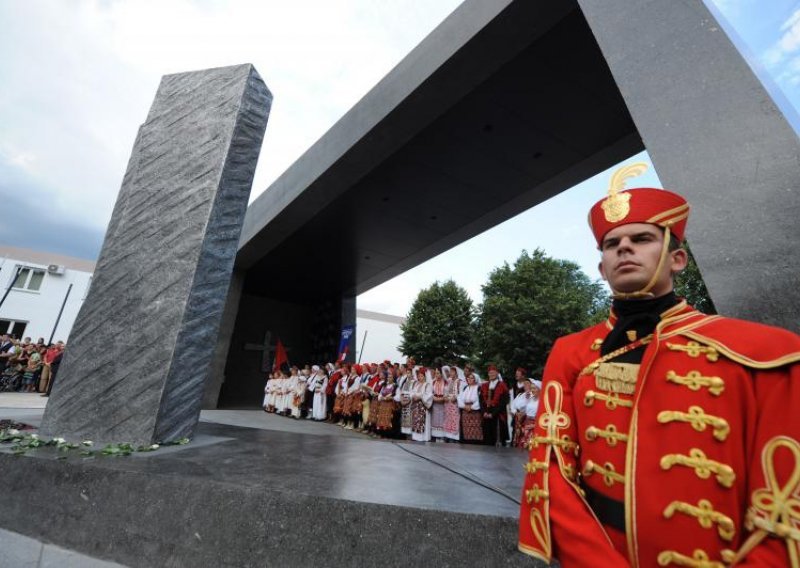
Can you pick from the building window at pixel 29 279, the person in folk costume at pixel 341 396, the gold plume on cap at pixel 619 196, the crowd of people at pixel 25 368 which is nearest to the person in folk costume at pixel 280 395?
the person in folk costume at pixel 341 396

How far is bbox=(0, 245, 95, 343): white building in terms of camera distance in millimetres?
22453

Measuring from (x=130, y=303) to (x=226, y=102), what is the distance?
2.64 meters

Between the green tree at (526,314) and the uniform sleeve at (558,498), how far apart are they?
767 inches

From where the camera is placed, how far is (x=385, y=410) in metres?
9.08

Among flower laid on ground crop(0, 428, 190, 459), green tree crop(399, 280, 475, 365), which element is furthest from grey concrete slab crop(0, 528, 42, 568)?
green tree crop(399, 280, 475, 365)

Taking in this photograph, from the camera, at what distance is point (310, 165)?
9.25m

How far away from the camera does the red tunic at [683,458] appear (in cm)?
87

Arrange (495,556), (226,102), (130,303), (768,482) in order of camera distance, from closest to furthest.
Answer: (768,482) → (495,556) → (130,303) → (226,102)

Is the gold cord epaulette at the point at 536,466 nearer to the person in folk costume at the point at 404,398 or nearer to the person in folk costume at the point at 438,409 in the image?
the person in folk costume at the point at 438,409

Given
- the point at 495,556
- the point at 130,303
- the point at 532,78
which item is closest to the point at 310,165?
the point at 532,78

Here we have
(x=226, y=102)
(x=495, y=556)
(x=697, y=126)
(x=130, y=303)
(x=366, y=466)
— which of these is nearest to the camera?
(x=495, y=556)

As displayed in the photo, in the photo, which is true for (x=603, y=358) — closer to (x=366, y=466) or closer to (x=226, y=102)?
(x=366, y=466)

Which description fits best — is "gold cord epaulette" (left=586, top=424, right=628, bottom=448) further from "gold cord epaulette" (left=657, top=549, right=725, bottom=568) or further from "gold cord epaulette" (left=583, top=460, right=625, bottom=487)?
"gold cord epaulette" (left=657, top=549, right=725, bottom=568)

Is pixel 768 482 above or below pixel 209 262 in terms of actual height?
below
